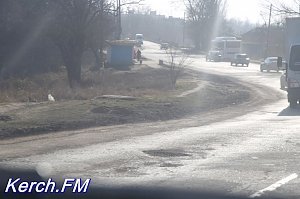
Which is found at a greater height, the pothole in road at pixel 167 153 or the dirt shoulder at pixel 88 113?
the pothole in road at pixel 167 153

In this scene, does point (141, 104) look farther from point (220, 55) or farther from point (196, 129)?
point (220, 55)

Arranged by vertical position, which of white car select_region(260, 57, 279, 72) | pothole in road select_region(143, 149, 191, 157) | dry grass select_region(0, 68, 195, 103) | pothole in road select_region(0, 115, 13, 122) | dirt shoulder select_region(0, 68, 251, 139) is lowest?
white car select_region(260, 57, 279, 72)

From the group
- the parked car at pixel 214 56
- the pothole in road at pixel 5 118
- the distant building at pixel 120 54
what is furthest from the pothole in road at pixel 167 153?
the parked car at pixel 214 56

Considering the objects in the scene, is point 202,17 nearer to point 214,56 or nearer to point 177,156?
point 214,56

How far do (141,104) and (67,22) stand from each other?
64.3ft

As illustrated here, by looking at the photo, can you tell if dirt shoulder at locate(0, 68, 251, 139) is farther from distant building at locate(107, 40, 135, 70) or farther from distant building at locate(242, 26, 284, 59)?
distant building at locate(242, 26, 284, 59)

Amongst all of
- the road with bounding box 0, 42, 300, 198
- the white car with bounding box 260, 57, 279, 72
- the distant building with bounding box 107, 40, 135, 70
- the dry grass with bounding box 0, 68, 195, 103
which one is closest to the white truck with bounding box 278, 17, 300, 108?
the dry grass with bounding box 0, 68, 195, 103

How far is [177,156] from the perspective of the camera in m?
12.8

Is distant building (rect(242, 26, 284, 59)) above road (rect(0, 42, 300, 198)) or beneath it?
beneath

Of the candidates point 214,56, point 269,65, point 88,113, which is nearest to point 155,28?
point 214,56

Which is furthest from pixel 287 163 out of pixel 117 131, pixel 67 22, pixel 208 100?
pixel 67 22

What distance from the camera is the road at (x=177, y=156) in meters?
10.0

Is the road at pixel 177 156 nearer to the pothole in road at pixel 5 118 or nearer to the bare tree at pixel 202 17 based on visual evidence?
the pothole in road at pixel 5 118

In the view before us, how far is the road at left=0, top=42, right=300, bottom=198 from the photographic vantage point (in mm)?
10047
